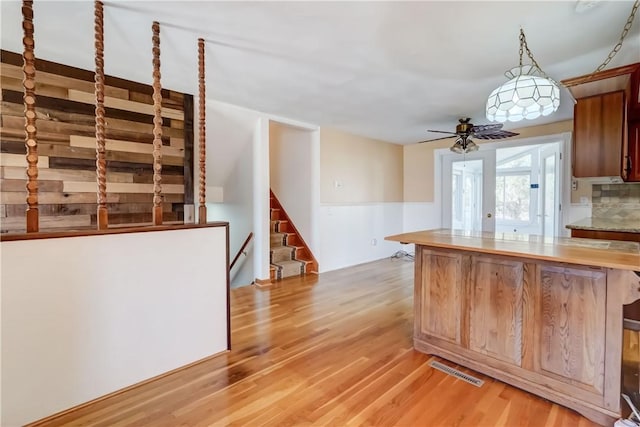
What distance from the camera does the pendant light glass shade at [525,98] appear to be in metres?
1.93

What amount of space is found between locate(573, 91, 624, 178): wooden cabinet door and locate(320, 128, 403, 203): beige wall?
3.15m

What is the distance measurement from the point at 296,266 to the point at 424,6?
3870mm

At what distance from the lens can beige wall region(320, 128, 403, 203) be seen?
516 cm

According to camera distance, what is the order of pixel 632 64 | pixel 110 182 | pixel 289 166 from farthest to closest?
pixel 289 166 < pixel 110 182 < pixel 632 64

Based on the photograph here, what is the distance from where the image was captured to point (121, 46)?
7.96ft

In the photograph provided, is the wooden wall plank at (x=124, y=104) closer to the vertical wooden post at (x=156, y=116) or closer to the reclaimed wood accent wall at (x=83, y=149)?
the reclaimed wood accent wall at (x=83, y=149)

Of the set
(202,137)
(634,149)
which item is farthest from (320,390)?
(634,149)

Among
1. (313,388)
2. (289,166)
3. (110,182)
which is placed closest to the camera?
(313,388)

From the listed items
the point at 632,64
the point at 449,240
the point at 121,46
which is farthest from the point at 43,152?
the point at 632,64

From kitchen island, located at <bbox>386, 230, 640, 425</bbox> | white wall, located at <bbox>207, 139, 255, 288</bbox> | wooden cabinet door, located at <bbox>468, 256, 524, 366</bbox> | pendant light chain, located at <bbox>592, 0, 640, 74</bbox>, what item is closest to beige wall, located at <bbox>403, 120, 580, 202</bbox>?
pendant light chain, located at <bbox>592, 0, 640, 74</bbox>

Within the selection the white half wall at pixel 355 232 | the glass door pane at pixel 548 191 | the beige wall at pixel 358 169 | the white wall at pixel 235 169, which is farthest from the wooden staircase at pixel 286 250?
the glass door pane at pixel 548 191

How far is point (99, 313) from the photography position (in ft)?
6.16

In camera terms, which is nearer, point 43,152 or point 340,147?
point 43,152

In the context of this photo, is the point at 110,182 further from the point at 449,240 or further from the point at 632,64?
the point at 632,64
